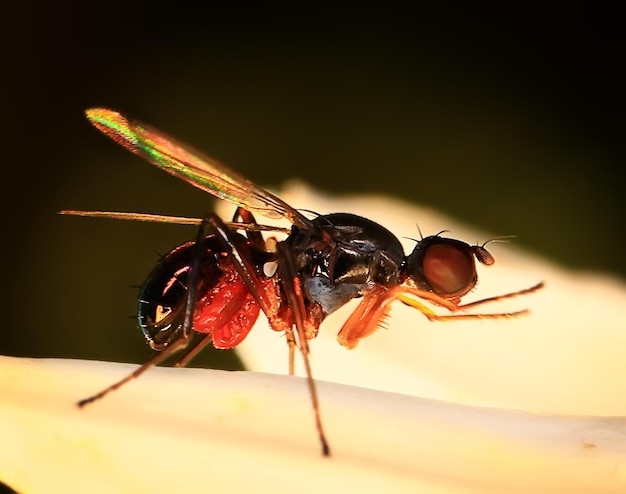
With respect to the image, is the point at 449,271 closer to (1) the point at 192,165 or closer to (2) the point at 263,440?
(1) the point at 192,165

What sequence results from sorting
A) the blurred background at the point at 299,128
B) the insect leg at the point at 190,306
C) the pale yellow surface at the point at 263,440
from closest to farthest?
1. the pale yellow surface at the point at 263,440
2. the insect leg at the point at 190,306
3. the blurred background at the point at 299,128

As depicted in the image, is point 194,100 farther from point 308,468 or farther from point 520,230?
point 308,468

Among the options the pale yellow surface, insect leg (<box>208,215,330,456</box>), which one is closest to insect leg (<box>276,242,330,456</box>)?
insect leg (<box>208,215,330,456</box>)

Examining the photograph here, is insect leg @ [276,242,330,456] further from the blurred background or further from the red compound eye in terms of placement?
the blurred background

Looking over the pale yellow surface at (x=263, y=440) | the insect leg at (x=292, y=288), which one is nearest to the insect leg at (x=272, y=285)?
the insect leg at (x=292, y=288)

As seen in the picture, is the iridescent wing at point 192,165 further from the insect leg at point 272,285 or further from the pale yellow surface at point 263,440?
the pale yellow surface at point 263,440

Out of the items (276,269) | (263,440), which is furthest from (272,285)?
(263,440)
